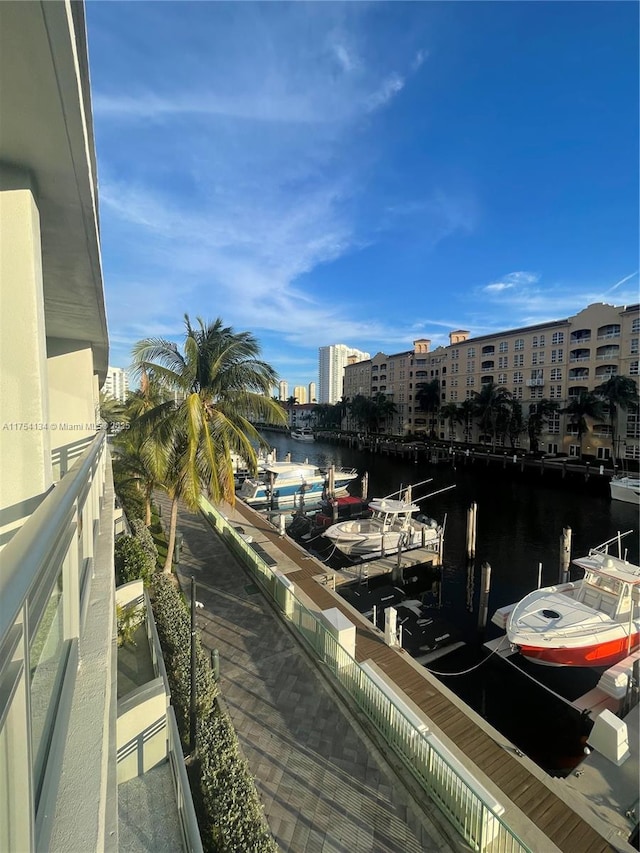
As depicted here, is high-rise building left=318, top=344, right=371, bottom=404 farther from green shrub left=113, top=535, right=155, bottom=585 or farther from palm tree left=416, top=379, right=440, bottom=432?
green shrub left=113, top=535, right=155, bottom=585

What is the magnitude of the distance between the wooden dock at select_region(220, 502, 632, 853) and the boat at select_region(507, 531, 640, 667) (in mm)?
4507

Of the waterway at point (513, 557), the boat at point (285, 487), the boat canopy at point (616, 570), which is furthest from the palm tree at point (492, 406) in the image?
the boat canopy at point (616, 570)

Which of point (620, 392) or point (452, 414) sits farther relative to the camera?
point (452, 414)

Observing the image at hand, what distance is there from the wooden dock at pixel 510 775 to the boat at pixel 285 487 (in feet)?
60.4

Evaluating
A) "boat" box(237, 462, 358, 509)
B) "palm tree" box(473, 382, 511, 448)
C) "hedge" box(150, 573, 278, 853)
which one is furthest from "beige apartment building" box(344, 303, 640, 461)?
A: "hedge" box(150, 573, 278, 853)

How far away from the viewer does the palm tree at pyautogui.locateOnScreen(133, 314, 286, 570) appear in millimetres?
11320

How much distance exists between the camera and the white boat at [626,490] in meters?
31.3

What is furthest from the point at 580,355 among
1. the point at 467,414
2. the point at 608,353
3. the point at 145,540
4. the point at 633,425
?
the point at 145,540

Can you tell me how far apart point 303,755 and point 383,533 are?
1386cm

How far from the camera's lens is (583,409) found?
4538 centimetres

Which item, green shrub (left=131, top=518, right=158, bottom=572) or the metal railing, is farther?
green shrub (left=131, top=518, right=158, bottom=572)

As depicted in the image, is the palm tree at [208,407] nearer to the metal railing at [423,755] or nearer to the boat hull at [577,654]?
the metal railing at [423,755]

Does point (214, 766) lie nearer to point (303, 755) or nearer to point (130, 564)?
point (303, 755)

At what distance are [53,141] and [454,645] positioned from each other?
1572 centimetres
